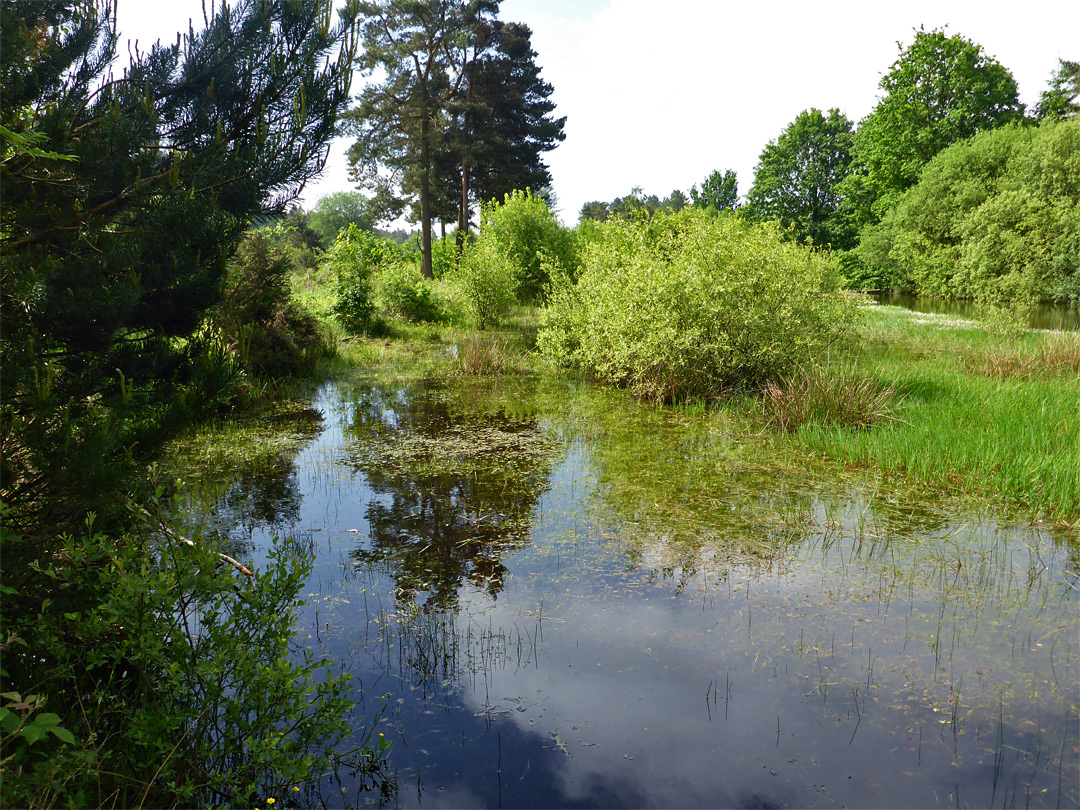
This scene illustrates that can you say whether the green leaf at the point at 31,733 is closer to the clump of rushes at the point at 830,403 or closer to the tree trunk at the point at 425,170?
the clump of rushes at the point at 830,403

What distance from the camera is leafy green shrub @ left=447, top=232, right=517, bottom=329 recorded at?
19000 millimetres

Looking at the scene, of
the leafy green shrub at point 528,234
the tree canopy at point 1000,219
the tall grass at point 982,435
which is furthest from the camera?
the leafy green shrub at point 528,234

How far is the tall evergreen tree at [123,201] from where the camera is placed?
8.99 ft

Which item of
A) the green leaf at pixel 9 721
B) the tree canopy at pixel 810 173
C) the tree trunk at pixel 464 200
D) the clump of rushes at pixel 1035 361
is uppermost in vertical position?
the tree canopy at pixel 810 173

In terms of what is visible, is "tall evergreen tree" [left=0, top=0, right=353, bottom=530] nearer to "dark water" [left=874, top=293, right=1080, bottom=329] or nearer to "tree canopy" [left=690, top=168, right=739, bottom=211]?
"dark water" [left=874, top=293, right=1080, bottom=329]

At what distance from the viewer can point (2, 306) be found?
9.25 ft

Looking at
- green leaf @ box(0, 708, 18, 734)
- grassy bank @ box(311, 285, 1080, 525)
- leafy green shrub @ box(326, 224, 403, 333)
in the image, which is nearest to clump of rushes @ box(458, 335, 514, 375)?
grassy bank @ box(311, 285, 1080, 525)

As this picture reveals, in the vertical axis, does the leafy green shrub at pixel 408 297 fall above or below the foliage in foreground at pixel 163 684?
above

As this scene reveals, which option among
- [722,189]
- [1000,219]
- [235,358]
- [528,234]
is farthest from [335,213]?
[235,358]

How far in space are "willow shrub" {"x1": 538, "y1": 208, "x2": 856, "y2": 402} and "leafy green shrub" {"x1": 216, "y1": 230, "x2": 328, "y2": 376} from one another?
17.5ft

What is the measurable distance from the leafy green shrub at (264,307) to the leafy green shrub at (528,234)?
39.6ft

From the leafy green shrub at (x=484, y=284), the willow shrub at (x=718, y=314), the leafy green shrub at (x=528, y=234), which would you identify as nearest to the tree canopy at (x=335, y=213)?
the leafy green shrub at (x=528, y=234)

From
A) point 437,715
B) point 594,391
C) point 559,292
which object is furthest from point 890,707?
point 559,292

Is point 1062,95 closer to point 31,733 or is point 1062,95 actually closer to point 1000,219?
point 1000,219
